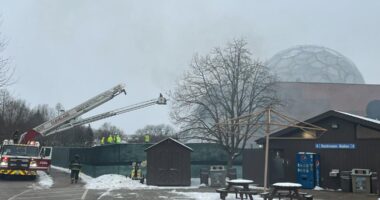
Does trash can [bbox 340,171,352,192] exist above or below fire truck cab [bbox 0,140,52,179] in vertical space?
below

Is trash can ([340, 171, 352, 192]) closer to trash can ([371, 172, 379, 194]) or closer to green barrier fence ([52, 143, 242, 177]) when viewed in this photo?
trash can ([371, 172, 379, 194])

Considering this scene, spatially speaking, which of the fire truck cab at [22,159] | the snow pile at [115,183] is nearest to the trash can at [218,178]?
Answer: the snow pile at [115,183]

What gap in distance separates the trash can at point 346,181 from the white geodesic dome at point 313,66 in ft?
168

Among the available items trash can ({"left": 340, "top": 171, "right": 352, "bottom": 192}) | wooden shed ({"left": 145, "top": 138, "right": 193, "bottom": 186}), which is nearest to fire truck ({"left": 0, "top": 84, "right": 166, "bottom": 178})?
wooden shed ({"left": 145, "top": 138, "right": 193, "bottom": 186})

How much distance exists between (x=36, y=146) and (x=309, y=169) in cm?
1702

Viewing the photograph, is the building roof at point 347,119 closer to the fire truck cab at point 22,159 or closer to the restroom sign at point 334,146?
the restroom sign at point 334,146

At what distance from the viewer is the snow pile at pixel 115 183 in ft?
80.4

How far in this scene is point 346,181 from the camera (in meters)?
21.7

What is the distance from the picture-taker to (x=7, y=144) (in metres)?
28.5

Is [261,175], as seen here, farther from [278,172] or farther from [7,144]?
[7,144]

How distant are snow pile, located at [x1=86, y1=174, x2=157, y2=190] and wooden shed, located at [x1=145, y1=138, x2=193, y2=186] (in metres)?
1.01

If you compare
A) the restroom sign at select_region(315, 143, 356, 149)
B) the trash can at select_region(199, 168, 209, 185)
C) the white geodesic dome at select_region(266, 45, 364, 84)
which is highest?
the white geodesic dome at select_region(266, 45, 364, 84)

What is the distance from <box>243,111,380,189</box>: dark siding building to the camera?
70.4 feet

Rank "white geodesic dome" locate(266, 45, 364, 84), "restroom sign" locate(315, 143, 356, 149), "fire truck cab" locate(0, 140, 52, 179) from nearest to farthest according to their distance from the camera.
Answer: "restroom sign" locate(315, 143, 356, 149) < "fire truck cab" locate(0, 140, 52, 179) < "white geodesic dome" locate(266, 45, 364, 84)
